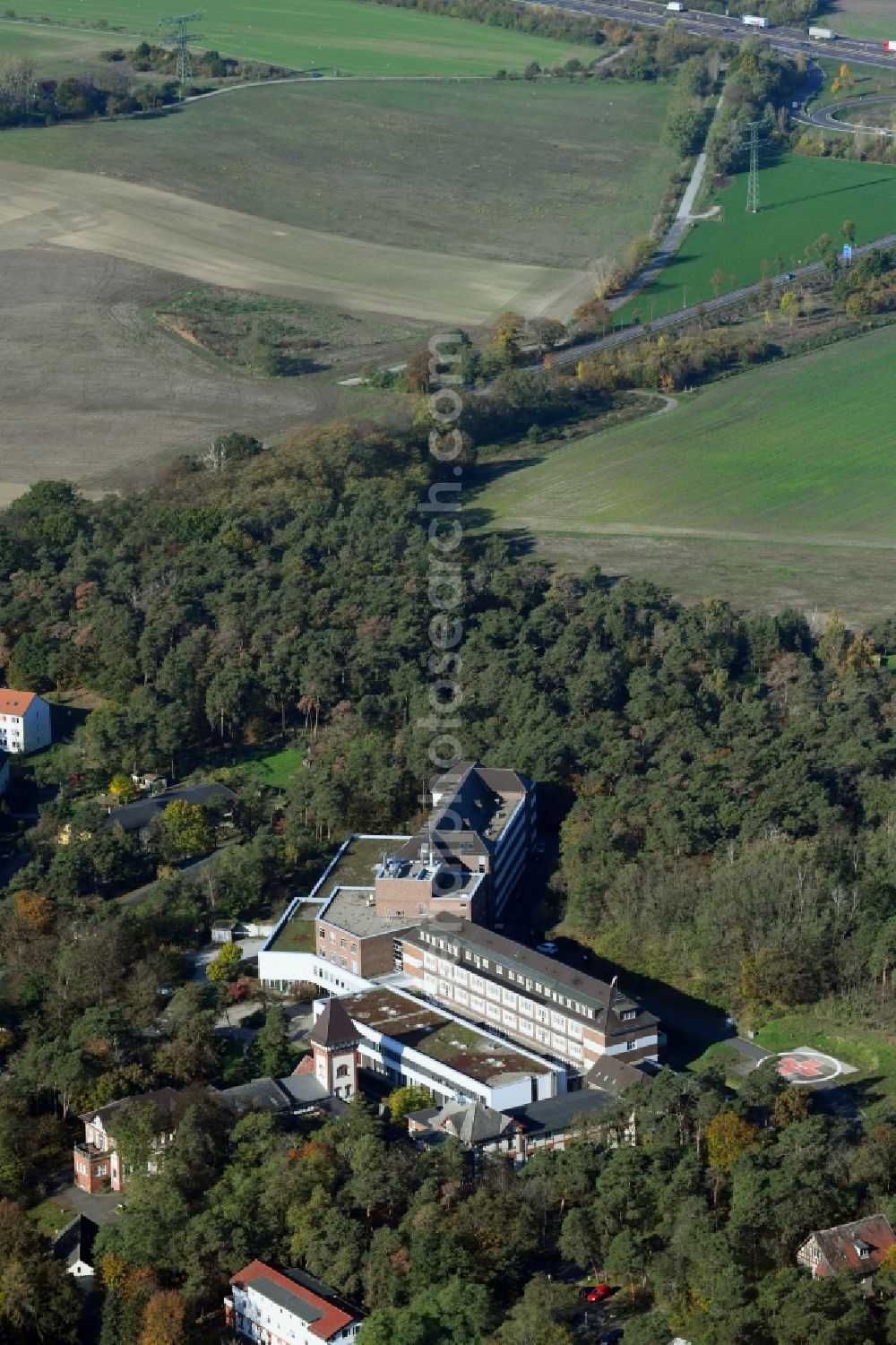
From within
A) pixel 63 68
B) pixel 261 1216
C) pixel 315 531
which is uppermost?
pixel 63 68

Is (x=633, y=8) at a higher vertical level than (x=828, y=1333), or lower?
higher

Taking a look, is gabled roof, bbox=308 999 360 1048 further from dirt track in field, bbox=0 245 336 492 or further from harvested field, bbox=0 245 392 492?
dirt track in field, bbox=0 245 336 492

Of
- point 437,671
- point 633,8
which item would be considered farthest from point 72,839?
point 633,8

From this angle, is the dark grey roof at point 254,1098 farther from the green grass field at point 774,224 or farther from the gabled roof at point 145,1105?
the green grass field at point 774,224

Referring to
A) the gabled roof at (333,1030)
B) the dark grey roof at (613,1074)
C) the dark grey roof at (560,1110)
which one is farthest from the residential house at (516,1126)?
the gabled roof at (333,1030)

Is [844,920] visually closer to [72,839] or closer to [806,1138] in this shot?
[806,1138]

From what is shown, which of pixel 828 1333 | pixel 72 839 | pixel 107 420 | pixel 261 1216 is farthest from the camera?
pixel 107 420

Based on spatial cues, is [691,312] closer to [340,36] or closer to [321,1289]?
[340,36]
